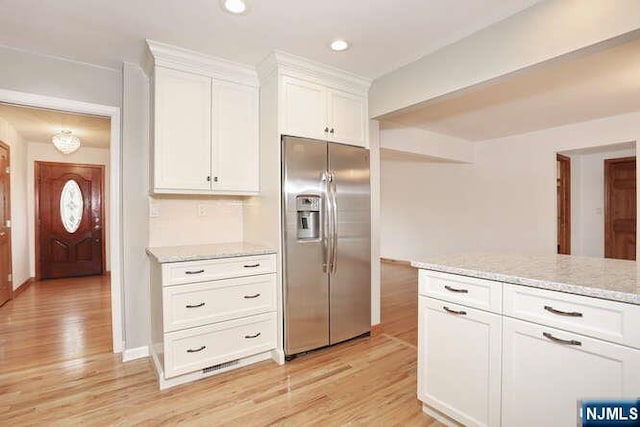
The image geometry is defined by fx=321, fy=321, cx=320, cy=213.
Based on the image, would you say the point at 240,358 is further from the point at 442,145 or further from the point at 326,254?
the point at 442,145

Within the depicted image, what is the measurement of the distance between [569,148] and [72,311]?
7.01 meters

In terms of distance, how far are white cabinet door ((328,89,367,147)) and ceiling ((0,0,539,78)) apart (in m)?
0.40

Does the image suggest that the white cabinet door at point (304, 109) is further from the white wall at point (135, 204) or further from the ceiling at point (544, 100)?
the white wall at point (135, 204)

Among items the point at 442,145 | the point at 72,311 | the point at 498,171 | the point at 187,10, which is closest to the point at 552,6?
the point at 187,10

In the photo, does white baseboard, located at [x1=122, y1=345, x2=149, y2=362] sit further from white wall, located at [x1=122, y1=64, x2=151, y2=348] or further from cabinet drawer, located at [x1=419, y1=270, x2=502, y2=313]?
cabinet drawer, located at [x1=419, y1=270, x2=502, y2=313]

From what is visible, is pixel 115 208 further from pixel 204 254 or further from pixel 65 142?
pixel 65 142

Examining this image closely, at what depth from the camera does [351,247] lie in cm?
293

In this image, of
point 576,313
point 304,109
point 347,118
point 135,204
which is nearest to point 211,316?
point 135,204

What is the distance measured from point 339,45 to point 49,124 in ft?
13.8

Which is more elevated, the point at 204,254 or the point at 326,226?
the point at 326,226

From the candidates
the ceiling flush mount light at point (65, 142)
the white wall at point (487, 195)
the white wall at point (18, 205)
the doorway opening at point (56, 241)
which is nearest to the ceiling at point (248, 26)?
the doorway opening at point (56, 241)

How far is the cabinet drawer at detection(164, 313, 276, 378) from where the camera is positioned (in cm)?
224

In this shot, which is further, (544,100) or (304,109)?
(544,100)

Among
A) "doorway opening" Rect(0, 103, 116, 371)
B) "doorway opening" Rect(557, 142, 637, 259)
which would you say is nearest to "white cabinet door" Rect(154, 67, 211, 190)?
"doorway opening" Rect(0, 103, 116, 371)
